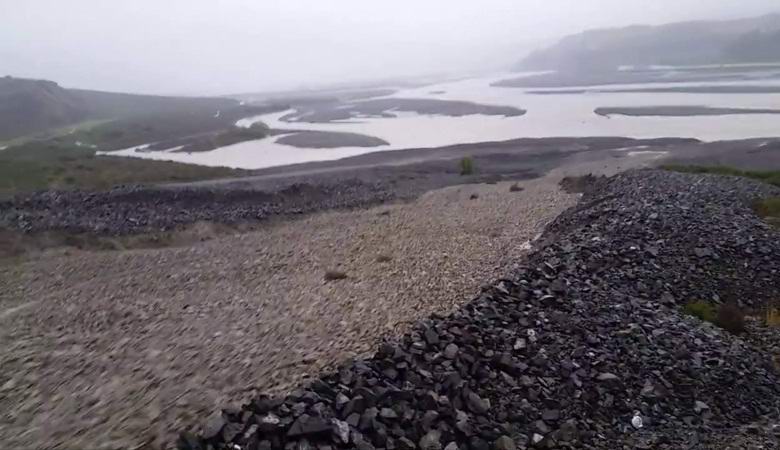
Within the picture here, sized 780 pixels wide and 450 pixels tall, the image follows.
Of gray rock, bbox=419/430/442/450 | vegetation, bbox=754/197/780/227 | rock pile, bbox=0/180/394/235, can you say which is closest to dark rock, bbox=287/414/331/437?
gray rock, bbox=419/430/442/450

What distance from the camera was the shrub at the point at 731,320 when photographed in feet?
33.7

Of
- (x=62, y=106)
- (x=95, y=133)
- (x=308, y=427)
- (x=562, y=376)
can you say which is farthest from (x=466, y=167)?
(x=62, y=106)

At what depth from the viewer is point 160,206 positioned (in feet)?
74.1

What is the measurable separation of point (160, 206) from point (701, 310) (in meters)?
18.3

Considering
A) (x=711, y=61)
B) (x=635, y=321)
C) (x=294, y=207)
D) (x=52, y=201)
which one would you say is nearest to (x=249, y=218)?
(x=294, y=207)

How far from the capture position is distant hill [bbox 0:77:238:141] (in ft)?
190

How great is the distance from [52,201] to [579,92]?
5596cm

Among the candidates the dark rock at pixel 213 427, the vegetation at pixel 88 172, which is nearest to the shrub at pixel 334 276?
the dark rock at pixel 213 427

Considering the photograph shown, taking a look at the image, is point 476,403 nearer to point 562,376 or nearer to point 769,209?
point 562,376

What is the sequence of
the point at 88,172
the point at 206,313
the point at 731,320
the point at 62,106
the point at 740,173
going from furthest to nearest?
the point at 62,106
the point at 88,172
the point at 740,173
the point at 206,313
the point at 731,320

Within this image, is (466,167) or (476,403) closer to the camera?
(476,403)

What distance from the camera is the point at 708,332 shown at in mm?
9758

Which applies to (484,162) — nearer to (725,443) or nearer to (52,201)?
(52,201)

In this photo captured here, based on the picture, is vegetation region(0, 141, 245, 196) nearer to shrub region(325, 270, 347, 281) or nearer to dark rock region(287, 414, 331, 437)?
shrub region(325, 270, 347, 281)
